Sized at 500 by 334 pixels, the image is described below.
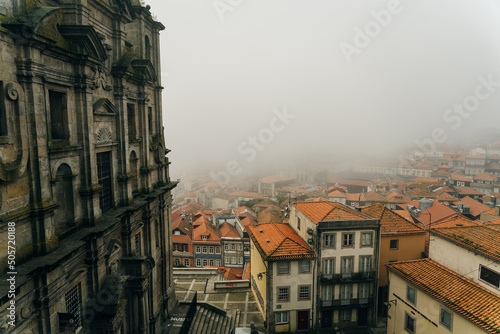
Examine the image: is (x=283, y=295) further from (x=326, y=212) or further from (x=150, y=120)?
(x=150, y=120)

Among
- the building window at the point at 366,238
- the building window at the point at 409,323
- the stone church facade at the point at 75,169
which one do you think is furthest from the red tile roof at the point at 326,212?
the stone church facade at the point at 75,169

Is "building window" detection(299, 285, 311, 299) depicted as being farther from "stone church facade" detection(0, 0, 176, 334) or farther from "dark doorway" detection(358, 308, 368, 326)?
"stone church facade" detection(0, 0, 176, 334)

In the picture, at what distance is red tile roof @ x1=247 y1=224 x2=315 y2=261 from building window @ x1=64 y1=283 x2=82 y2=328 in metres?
16.3

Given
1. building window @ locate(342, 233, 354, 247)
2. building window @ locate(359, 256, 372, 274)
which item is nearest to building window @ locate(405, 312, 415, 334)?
building window @ locate(359, 256, 372, 274)

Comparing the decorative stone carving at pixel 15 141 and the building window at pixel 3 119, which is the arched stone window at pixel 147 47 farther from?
the building window at pixel 3 119

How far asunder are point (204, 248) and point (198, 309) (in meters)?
35.6

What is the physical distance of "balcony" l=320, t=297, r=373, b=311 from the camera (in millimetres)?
28953

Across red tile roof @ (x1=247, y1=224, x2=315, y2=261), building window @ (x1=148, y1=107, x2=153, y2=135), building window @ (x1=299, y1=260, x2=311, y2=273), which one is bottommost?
building window @ (x1=299, y1=260, x2=311, y2=273)

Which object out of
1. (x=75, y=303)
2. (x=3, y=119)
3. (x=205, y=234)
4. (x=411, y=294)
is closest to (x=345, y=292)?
(x=411, y=294)

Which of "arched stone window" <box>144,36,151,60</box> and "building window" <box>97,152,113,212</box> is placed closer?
"building window" <box>97,152,113,212</box>

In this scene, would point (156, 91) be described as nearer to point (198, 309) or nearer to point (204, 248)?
point (198, 309)

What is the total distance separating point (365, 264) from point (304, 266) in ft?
20.0

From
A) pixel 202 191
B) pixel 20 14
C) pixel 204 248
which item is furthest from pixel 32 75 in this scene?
pixel 202 191

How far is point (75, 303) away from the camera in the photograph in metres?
13.8
